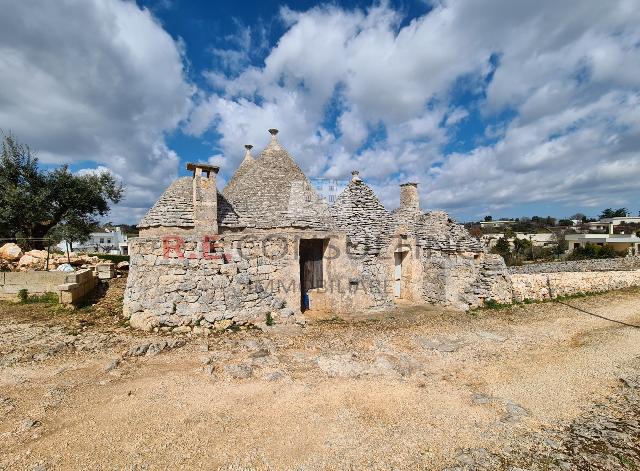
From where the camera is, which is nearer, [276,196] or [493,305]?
[493,305]

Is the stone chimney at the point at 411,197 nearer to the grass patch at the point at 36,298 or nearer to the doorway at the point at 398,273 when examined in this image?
the doorway at the point at 398,273

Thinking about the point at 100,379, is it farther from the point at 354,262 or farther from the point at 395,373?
the point at 354,262

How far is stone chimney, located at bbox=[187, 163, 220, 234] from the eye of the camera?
966 cm

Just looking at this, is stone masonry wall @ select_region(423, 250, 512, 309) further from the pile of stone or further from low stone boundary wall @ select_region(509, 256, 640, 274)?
the pile of stone

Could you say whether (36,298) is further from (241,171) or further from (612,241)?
(612,241)

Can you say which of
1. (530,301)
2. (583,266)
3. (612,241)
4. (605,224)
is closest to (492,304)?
(530,301)

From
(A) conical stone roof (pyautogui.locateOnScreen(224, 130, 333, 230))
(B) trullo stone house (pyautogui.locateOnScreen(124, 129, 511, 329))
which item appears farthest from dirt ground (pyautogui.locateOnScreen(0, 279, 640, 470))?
(A) conical stone roof (pyautogui.locateOnScreen(224, 130, 333, 230))

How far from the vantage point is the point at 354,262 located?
34.0 ft

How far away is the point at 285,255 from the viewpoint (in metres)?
9.52

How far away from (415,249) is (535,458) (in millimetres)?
8671

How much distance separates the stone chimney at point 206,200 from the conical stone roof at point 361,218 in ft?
13.1

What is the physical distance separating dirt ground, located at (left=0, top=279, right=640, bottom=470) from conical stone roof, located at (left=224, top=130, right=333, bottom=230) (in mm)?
3925

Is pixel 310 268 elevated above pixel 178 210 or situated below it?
below

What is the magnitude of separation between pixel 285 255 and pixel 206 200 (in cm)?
301
